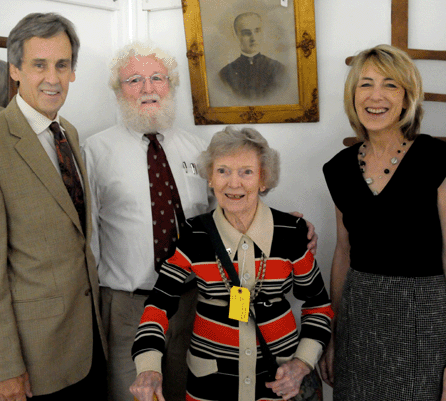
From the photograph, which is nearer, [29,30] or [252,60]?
[29,30]

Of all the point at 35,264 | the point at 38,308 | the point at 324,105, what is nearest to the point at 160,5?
the point at 324,105

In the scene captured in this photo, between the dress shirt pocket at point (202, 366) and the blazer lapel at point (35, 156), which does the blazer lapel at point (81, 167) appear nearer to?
the blazer lapel at point (35, 156)

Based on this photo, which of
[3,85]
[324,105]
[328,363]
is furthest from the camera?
[324,105]

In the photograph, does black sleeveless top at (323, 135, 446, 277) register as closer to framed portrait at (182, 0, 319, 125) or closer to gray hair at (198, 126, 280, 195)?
gray hair at (198, 126, 280, 195)

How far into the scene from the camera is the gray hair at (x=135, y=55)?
7.03ft

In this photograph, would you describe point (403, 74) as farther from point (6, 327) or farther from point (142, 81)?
point (6, 327)

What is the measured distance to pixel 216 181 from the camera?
1.72 meters

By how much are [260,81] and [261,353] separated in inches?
54.6

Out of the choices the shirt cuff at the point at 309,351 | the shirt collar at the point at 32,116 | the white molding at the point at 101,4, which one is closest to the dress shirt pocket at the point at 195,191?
the shirt collar at the point at 32,116

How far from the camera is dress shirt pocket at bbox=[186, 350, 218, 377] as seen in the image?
163cm

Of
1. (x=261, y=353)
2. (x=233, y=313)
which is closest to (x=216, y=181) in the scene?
(x=233, y=313)

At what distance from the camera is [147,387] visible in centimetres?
148

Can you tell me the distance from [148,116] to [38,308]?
987 millimetres

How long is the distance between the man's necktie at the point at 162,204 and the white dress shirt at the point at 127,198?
0.09 ft
